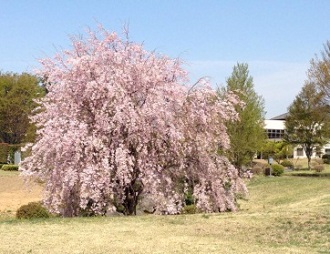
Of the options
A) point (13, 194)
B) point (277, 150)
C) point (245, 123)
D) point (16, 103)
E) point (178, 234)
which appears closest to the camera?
point (178, 234)

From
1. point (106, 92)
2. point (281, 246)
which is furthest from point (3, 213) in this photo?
point (281, 246)

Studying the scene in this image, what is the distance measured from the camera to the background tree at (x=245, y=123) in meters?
40.0

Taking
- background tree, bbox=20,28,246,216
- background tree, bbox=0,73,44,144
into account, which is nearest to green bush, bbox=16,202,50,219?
background tree, bbox=20,28,246,216

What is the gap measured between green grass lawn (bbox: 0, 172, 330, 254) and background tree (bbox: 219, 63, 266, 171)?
22721 mm

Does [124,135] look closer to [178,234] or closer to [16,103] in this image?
[178,234]

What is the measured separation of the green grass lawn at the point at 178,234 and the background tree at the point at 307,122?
3265cm

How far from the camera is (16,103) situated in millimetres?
65812

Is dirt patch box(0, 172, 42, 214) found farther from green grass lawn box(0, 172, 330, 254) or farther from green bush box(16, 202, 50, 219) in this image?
green grass lawn box(0, 172, 330, 254)

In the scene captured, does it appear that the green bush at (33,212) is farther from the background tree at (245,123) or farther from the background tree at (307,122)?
the background tree at (307,122)

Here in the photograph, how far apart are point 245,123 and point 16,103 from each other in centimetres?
3574

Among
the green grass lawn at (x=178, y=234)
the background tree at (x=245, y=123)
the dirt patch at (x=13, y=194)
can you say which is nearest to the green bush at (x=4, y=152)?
the dirt patch at (x=13, y=194)

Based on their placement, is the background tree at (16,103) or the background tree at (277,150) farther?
the background tree at (277,150)

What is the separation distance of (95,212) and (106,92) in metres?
4.07

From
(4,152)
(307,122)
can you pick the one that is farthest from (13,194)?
(307,122)
